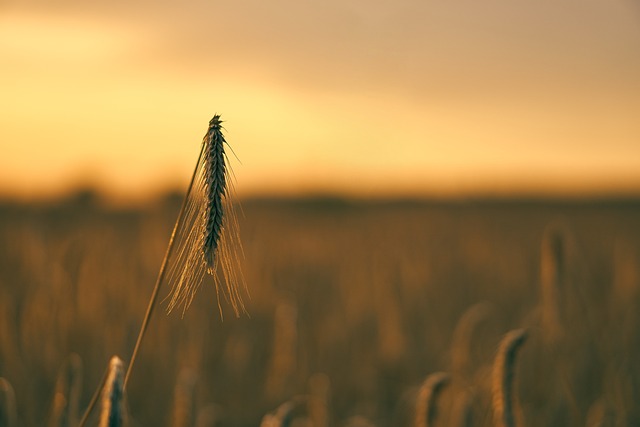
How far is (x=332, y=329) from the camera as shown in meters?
4.66

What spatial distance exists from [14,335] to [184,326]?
1.12 m

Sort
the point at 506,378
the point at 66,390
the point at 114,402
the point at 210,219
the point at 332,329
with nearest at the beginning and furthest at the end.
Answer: the point at 114,402, the point at 210,219, the point at 506,378, the point at 66,390, the point at 332,329

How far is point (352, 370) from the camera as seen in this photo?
423 centimetres

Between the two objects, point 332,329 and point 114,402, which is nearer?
point 114,402

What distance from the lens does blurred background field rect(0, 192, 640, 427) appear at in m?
2.60

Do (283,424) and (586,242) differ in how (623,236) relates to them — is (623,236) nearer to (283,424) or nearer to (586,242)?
(586,242)

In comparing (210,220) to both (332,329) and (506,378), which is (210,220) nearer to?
(506,378)

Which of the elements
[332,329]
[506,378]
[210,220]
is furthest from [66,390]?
[332,329]

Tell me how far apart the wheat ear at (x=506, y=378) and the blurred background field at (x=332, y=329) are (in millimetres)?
490

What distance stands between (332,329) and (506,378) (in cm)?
339

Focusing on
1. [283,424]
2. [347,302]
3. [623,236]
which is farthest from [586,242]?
[283,424]

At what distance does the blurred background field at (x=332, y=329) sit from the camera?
2596 mm

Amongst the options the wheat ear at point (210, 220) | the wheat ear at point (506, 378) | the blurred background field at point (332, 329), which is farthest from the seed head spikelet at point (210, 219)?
the blurred background field at point (332, 329)

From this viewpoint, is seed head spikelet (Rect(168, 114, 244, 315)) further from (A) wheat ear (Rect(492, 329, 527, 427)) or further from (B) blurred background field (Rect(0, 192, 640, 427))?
(B) blurred background field (Rect(0, 192, 640, 427))
